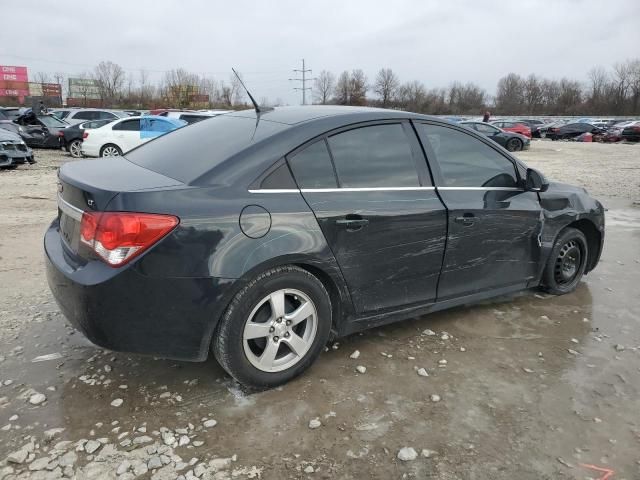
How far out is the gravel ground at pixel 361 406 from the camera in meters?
A: 2.40

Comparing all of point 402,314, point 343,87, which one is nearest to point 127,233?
point 402,314

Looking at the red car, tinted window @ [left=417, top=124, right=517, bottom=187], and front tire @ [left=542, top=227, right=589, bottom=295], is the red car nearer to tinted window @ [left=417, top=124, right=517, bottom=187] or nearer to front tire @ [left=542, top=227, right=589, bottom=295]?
front tire @ [left=542, top=227, right=589, bottom=295]

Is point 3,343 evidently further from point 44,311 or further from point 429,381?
point 429,381

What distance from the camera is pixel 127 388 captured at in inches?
117

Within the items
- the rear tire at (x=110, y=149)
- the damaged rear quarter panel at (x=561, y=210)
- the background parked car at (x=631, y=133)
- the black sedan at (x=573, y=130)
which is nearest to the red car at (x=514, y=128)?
the background parked car at (x=631, y=133)

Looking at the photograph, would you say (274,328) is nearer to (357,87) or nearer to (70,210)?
(70,210)

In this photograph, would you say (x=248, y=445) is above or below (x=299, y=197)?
below

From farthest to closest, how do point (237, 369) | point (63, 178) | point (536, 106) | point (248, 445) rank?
point (536, 106), point (63, 178), point (237, 369), point (248, 445)

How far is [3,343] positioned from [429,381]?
2856mm

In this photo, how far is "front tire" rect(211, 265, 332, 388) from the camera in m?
2.74

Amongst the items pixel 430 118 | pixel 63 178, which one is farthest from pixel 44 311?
pixel 430 118

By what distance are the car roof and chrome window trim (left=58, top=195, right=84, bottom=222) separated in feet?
4.31

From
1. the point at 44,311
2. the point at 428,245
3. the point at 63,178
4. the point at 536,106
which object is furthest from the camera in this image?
the point at 536,106

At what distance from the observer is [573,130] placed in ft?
125
